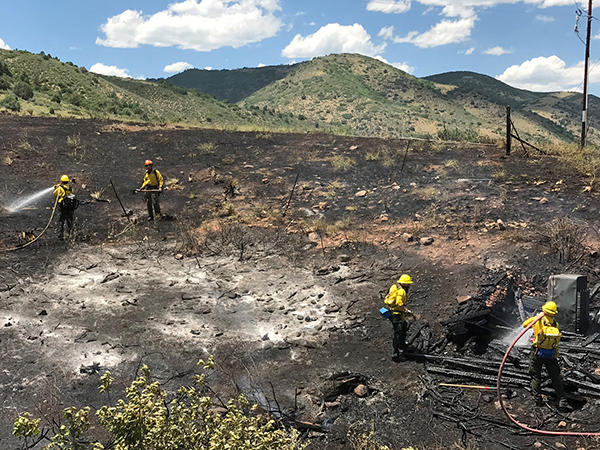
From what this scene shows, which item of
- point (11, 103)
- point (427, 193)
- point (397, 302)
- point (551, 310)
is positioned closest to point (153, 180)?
point (427, 193)

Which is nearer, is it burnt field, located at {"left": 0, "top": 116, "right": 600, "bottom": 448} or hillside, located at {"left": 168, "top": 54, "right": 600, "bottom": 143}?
burnt field, located at {"left": 0, "top": 116, "right": 600, "bottom": 448}

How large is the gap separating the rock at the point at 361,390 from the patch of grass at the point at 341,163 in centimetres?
1015

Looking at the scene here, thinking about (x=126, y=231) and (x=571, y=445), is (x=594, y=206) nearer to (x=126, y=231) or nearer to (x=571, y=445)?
(x=571, y=445)

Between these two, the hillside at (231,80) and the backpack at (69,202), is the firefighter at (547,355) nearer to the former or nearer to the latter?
the backpack at (69,202)

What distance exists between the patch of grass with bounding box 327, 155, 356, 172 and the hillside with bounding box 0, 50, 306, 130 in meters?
7.52

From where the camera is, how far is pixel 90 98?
1313 inches

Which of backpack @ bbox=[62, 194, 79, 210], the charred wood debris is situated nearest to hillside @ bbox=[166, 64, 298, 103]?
backpack @ bbox=[62, 194, 79, 210]

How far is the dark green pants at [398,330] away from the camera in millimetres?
6805

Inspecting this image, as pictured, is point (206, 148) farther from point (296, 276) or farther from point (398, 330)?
point (398, 330)

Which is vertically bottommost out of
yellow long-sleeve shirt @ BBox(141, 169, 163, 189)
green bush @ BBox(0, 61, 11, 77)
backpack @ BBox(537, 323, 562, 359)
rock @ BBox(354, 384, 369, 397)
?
rock @ BBox(354, 384, 369, 397)

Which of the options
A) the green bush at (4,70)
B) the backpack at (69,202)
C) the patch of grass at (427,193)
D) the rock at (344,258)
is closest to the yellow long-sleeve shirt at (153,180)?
the backpack at (69,202)

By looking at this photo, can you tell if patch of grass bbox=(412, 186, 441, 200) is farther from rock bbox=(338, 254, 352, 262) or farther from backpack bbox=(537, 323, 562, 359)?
backpack bbox=(537, 323, 562, 359)

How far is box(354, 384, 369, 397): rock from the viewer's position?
20.3ft

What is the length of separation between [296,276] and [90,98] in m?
30.5
